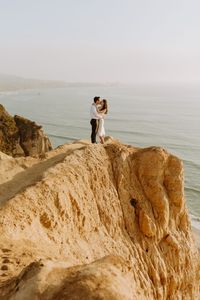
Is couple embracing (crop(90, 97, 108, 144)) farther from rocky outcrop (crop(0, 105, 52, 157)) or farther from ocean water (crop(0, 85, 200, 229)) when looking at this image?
rocky outcrop (crop(0, 105, 52, 157))

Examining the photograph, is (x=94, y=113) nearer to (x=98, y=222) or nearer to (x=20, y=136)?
(x=98, y=222)

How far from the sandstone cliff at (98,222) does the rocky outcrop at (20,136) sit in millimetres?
21557

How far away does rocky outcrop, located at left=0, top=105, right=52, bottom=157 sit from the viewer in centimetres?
3719

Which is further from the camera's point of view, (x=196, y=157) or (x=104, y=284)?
(x=196, y=157)

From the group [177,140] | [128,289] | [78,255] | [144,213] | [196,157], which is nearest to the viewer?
[128,289]

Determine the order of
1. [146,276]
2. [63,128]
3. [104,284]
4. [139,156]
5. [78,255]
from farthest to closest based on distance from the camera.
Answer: [63,128]
[139,156]
[146,276]
[78,255]
[104,284]

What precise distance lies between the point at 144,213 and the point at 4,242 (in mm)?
6751

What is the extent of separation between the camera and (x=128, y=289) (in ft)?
19.3

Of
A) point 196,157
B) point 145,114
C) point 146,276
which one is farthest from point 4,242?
point 145,114

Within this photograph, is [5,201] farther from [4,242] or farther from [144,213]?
[144,213]

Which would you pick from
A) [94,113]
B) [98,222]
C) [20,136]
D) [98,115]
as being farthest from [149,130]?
[98,222]

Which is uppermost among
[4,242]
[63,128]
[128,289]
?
[128,289]

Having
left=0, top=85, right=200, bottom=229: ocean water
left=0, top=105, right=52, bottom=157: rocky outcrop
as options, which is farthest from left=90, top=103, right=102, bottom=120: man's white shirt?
left=0, top=105, right=52, bottom=157: rocky outcrop

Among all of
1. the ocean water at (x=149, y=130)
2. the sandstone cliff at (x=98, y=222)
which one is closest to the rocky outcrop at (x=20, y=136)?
the ocean water at (x=149, y=130)
